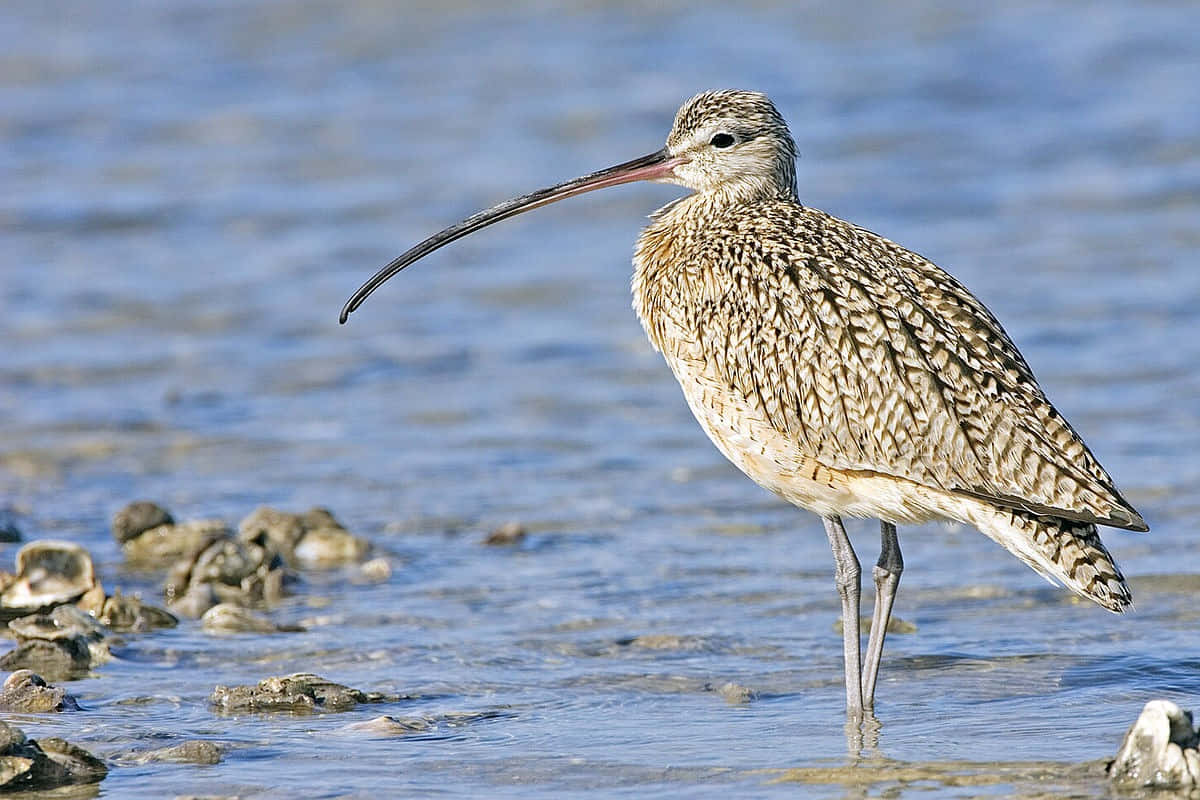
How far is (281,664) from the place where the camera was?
6473 millimetres

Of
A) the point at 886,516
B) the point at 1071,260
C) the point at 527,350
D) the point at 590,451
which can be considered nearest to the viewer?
the point at 886,516

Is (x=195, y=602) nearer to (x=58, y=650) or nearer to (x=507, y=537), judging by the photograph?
(x=58, y=650)

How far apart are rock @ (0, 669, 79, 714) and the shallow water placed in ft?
0.40

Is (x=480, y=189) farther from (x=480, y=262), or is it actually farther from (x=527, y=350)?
(x=527, y=350)

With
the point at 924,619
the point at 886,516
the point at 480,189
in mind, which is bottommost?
the point at 924,619

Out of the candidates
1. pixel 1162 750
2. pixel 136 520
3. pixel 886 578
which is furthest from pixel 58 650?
pixel 1162 750

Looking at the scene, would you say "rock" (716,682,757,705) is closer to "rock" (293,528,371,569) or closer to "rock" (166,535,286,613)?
"rock" (166,535,286,613)

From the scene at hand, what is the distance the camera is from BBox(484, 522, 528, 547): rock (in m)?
7.96

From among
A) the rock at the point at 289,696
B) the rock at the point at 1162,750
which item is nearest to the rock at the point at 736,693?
the rock at the point at 289,696

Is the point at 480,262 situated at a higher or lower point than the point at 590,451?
higher

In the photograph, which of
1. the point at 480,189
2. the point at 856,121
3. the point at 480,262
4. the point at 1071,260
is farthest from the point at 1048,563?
the point at 856,121

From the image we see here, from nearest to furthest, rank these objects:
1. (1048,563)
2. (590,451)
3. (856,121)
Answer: (1048,563)
(590,451)
(856,121)

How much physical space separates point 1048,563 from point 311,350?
6.35m

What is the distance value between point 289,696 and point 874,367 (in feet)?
6.58
